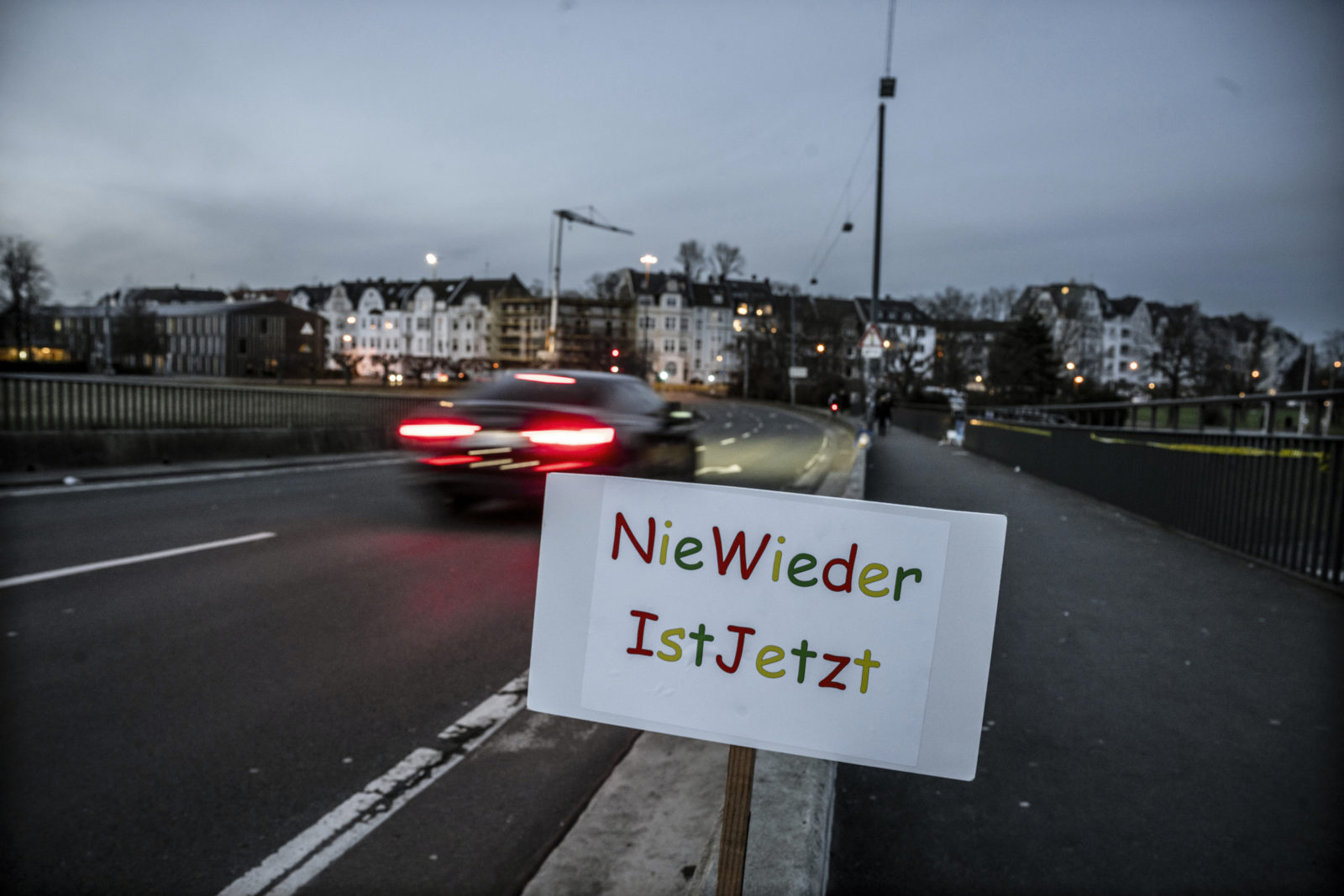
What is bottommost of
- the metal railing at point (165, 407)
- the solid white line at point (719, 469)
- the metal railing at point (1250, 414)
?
the solid white line at point (719, 469)

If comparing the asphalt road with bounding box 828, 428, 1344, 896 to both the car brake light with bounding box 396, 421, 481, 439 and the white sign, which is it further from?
the car brake light with bounding box 396, 421, 481, 439

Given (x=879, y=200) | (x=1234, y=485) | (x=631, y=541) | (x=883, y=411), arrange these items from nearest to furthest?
1. (x=631, y=541)
2. (x=1234, y=485)
3. (x=879, y=200)
4. (x=883, y=411)

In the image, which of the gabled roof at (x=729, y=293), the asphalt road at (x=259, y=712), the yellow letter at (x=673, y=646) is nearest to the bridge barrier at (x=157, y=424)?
the asphalt road at (x=259, y=712)

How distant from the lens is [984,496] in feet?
41.4

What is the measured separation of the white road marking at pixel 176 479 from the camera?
9797mm

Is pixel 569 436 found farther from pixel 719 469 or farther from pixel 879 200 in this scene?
pixel 879 200

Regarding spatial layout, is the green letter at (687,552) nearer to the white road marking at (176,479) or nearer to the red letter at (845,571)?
the red letter at (845,571)

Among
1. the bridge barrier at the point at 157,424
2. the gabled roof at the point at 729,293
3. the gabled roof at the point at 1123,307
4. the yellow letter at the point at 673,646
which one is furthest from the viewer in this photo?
the gabled roof at the point at 1123,307

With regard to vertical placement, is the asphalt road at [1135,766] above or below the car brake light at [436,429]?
below

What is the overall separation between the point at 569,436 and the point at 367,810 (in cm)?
559

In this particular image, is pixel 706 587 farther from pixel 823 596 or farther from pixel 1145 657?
pixel 1145 657

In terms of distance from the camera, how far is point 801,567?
58.8 inches

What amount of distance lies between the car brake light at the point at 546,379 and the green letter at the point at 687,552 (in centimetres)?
745

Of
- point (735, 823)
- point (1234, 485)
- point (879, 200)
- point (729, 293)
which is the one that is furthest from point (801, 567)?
point (729, 293)
